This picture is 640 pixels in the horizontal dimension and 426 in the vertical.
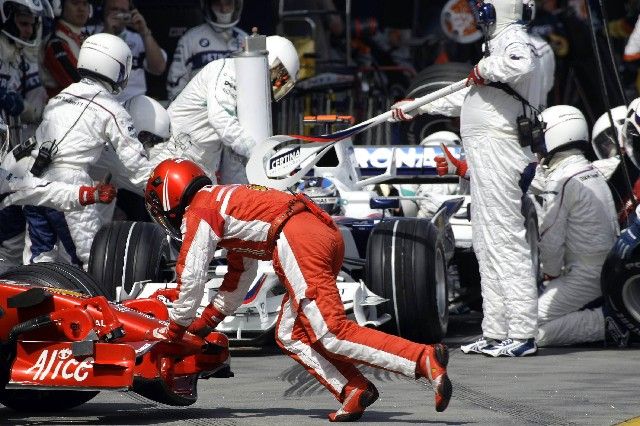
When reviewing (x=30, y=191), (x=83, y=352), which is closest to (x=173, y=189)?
(x=83, y=352)

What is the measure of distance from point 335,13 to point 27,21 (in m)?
6.13

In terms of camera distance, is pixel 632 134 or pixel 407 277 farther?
pixel 632 134

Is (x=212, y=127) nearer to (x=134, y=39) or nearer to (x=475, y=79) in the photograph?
(x=475, y=79)

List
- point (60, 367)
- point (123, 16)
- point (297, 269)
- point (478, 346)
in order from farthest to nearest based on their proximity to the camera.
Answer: point (123, 16)
point (478, 346)
point (297, 269)
point (60, 367)

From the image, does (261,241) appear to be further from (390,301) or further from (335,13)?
(335,13)

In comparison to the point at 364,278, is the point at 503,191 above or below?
above

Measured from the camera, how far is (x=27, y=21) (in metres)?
12.5

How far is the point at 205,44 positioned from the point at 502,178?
4919 millimetres

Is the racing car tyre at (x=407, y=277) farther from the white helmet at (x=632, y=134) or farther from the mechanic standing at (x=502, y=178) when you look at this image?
the white helmet at (x=632, y=134)

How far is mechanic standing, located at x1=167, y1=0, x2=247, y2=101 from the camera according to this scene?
14.2 metres

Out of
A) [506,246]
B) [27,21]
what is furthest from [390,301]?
[27,21]

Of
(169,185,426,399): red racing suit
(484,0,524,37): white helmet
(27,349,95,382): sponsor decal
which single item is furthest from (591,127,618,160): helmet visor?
(27,349,95,382): sponsor decal

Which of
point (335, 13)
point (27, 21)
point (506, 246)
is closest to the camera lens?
point (506, 246)

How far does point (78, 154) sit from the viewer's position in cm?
1090
